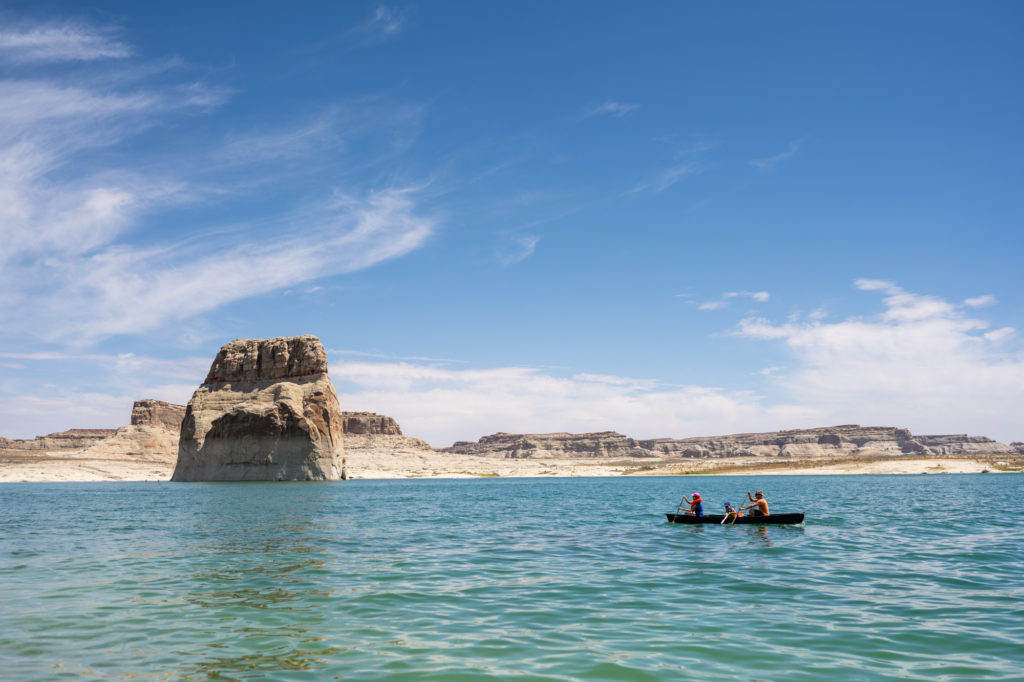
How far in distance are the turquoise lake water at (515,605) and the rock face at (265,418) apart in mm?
60964

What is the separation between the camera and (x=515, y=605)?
13547 mm

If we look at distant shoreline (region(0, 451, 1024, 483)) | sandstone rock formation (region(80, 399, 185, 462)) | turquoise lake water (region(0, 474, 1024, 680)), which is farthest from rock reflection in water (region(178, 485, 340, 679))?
sandstone rock formation (region(80, 399, 185, 462))

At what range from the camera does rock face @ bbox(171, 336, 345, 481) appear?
86250mm

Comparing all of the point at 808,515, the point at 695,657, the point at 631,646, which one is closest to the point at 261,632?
the point at 631,646

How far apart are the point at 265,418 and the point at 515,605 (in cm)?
7945

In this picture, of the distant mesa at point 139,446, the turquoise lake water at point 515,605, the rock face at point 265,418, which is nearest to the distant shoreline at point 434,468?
the distant mesa at point 139,446

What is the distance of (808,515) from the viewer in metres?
35.3

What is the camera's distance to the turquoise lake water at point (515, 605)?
9.73 metres

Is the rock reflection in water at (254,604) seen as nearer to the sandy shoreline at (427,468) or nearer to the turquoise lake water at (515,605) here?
the turquoise lake water at (515,605)

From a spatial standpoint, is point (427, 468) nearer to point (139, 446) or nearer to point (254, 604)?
point (139, 446)

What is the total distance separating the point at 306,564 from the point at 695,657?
12362 millimetres

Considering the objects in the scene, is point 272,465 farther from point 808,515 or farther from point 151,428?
point 151,428

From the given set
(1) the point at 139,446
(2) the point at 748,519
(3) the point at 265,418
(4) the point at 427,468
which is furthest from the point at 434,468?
(2) the point at 748,519

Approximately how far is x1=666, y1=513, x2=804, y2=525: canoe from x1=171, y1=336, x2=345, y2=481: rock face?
6650 cm
